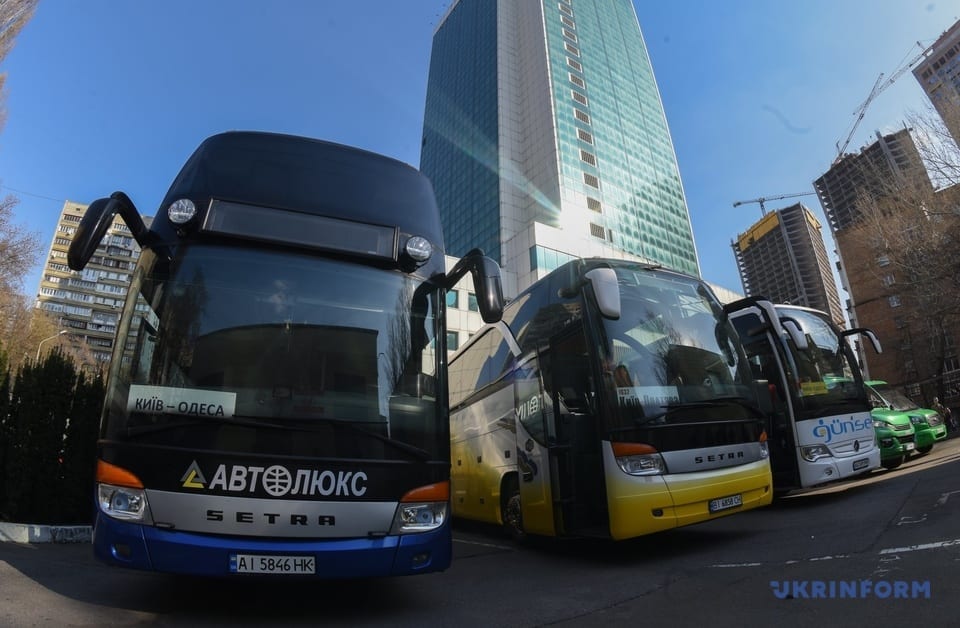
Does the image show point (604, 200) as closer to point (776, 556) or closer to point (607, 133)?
point (607, 133)

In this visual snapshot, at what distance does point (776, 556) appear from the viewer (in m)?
4.82

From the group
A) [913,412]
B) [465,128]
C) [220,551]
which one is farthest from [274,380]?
[465,128]

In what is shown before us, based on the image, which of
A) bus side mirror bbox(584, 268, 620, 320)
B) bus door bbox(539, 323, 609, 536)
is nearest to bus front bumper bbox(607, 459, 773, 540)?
bus door bbox(539, 323, 609, 536)

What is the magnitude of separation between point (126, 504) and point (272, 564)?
42.1 inches

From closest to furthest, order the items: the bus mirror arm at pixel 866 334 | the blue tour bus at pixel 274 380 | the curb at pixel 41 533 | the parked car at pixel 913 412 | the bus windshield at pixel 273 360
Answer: the blue tour bus at pixel 274 380, the bus windshield at pixel 273 360, the curb at pixel 41 533, the bus mirror arm at pixel 866 334, the parked car at pixel 913 412

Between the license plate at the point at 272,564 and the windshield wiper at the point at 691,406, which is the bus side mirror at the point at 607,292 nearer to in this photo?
the windshield wiper at the point at 691,406

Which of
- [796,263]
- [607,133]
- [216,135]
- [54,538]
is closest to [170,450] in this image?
[216,135]

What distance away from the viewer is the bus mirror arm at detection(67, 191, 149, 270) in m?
3.87

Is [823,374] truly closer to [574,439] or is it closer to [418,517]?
[574,439]

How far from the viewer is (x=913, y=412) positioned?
13.3 metres

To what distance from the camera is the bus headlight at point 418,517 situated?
12.5 feet

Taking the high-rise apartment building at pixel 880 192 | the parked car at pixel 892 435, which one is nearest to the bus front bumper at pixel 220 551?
the high-rise apartment building at pixel 880 192

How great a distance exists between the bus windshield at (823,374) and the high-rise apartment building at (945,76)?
14.4m

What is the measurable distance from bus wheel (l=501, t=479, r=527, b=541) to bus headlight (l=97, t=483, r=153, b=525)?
470cm
